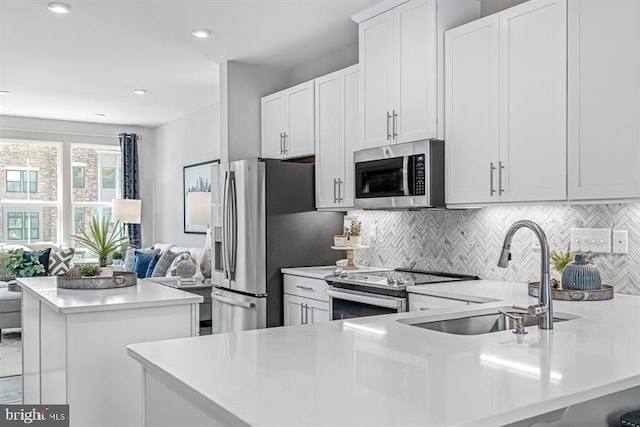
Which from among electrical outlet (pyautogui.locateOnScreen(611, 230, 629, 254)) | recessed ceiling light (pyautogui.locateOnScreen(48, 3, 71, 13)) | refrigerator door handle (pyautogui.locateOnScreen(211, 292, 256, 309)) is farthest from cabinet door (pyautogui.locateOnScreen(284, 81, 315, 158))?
electrical outlet (pyautogui.locateOnScreen(611, 230, 629, 254))

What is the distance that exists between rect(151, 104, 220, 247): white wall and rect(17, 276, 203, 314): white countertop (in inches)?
160

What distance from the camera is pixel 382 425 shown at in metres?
0.99

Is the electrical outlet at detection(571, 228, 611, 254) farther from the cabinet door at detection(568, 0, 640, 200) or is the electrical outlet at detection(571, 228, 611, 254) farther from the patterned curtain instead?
the patterned curtain

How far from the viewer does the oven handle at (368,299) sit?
3206 mm

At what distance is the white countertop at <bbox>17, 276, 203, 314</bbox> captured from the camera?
2.62 metres

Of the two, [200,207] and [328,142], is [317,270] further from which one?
[200,207]

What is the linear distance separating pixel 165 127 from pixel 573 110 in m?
6.87

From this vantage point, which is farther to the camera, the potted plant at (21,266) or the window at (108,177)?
the window at (108,177)

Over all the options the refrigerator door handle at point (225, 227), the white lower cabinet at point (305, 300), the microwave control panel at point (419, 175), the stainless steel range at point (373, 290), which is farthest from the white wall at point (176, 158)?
the microwave control panel at point (419, 175)

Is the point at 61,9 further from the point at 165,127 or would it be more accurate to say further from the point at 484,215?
the point at 165,127

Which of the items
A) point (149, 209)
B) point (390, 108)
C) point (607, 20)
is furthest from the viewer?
point (149, 209)

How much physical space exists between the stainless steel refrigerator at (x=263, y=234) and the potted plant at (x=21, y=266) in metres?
2.89

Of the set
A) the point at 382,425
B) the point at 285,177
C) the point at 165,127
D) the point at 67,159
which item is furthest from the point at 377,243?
the point at 67,159

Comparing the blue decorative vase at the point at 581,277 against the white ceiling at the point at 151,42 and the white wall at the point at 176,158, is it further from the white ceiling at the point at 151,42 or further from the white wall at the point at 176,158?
the white wall at the point at 176,158
